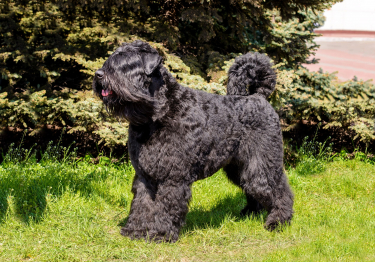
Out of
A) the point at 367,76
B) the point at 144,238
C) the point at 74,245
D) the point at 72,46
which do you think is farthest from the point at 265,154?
the point at 367,76

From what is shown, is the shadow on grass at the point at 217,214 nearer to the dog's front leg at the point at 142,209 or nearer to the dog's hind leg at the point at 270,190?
the dog's hind leg at the point at 270,190

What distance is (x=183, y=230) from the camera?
3938 millimetres

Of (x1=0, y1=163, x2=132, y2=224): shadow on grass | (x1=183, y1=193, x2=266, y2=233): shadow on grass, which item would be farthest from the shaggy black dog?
(x1=0, y1=163, x2=132, y2=224): shadow on grass

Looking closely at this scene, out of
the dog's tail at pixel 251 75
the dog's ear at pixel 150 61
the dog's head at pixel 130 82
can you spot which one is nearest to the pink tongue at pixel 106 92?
the dog's head at pixel 130 82

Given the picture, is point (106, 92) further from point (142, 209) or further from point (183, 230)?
point (183, 230)

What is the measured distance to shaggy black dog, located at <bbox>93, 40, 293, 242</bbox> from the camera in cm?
326

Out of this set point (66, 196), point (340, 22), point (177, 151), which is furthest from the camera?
point (340, 22)

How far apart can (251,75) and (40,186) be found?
290cm

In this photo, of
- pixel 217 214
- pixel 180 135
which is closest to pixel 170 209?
pixel 180 135

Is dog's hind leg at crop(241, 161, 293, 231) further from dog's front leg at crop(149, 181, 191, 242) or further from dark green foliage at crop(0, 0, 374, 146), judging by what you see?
dark green foliage at crop(0, 0, 374, 146)

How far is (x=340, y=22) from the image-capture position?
2423 cm

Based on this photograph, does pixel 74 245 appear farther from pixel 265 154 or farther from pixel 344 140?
pixel 344 140

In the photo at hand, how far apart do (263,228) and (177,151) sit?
1.47 m

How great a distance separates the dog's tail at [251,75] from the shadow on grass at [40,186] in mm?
1989
